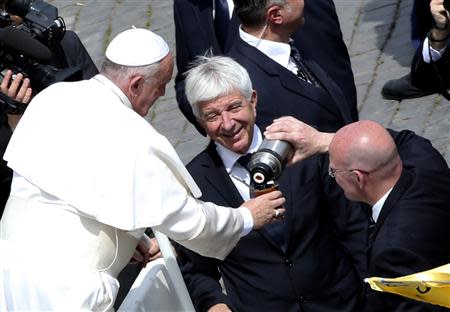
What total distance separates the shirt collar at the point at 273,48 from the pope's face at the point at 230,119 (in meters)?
0.55

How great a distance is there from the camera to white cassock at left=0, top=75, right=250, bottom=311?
4.34 meters

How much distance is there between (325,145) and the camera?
4801 mm

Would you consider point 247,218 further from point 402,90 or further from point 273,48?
point 402,90

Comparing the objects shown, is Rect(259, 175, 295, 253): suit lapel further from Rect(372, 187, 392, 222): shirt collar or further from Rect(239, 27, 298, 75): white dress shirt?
Rect(239, 27, 298, 75): white dress shirt

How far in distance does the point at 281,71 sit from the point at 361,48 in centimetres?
317

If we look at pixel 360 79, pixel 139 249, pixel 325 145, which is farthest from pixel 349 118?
pixel 360 79

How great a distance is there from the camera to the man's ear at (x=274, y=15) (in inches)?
206

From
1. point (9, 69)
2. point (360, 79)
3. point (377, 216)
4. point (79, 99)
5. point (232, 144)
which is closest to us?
point (377, 216)

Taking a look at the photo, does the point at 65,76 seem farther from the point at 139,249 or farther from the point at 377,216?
the point at 377,216

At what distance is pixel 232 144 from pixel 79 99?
691 millimetres

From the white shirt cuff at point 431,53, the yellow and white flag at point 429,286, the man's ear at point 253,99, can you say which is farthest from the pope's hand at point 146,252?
the white shirt cuff at point 431,53

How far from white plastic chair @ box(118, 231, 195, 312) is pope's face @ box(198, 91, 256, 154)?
0.48m

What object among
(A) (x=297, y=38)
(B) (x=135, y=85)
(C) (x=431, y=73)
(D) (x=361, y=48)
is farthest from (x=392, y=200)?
(D) (x=361, y=48)

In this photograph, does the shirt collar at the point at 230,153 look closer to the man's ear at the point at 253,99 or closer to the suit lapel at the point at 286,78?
the man's ear at the point at 253,99
